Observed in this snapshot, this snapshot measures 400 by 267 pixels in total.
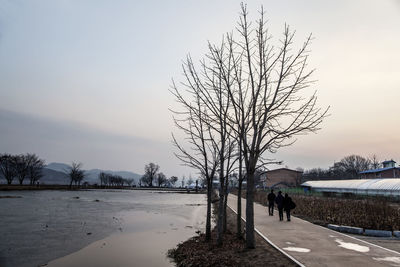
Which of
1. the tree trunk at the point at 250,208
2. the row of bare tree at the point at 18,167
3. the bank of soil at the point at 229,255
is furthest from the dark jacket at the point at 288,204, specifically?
the row of bare tree at the point at 18,167

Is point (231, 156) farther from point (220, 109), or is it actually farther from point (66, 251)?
point (66, 251)

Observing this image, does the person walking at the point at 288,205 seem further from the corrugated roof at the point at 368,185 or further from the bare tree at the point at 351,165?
the bare tree at the point at 351,165

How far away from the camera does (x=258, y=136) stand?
9.73 metres

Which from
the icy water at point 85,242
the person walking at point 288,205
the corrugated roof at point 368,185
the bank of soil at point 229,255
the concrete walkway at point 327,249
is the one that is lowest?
the icy water at point 85,242

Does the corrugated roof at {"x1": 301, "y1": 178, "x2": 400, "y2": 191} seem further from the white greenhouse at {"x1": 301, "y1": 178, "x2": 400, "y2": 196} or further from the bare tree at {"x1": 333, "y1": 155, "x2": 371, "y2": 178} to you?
the bare tree at {"x1": 333, "y1": 155, "x2": 371, "y2": 178}

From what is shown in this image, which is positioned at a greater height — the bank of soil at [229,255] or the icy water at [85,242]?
the bank of soil at [229,255]

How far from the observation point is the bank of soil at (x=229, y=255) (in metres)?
8.16

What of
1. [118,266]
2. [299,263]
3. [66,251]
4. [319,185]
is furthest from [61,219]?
[319,185]

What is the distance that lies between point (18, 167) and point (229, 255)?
107903 mm

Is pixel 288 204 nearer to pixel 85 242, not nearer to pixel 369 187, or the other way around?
pixel 85 242

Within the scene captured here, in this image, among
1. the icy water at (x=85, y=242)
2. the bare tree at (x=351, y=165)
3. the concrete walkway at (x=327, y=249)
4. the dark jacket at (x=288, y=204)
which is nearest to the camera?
the concrete walkway at (x=327, y=249)

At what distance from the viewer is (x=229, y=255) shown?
8.87 metres

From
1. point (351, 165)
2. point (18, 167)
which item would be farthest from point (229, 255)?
point (351, 165)

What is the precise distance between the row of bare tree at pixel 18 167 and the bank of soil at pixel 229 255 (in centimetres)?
10154
